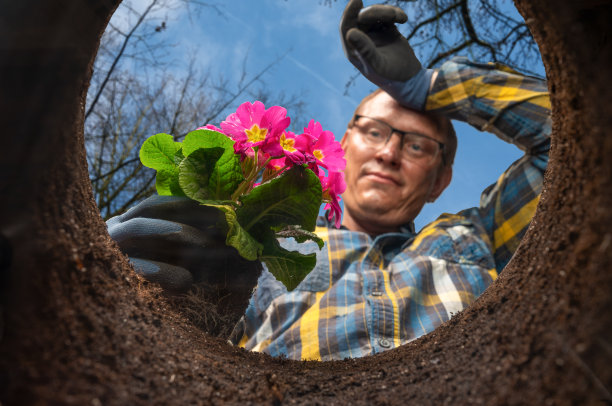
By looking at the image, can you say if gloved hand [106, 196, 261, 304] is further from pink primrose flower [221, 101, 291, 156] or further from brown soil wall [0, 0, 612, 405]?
brown soil wall [0, 0, 612, 405]

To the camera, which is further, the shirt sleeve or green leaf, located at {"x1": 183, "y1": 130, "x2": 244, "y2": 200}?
the shirt sleeve

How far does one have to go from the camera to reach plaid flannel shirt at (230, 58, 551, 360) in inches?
72.0

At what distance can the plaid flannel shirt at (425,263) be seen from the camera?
1829 millimetres

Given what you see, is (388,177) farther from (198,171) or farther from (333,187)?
(198,171)

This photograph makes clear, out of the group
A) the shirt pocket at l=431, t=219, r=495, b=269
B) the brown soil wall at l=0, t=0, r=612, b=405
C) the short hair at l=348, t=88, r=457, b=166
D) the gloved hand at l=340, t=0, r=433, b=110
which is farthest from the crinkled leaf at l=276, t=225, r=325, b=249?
the short hair at l=348, t=88, r=457, b=166

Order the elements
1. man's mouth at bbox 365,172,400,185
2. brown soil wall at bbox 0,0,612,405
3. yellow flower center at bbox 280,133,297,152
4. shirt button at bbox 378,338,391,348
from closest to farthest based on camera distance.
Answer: brown soil wall at bbox 0,0,612,405 < yellow flower center at bbox 280,133,297,152 < shirt button at bbox 378,338,391,348 < man's mouth at bbox 365,172,400,185

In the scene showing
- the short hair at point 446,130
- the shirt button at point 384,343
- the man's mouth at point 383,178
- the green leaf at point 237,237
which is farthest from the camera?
the short hair at point 446,130

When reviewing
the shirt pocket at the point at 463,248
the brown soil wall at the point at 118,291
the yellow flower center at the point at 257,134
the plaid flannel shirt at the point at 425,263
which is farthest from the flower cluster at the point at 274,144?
the shirt pocket at the point at 463,248

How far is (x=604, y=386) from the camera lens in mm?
331

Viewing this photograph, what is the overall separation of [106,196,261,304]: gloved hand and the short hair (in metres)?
1.96

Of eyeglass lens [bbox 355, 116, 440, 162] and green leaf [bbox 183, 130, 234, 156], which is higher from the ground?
eyeglass lens [bbox 355, 116, 440, 162]

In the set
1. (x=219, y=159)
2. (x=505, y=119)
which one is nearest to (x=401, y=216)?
(x=505, y=119)

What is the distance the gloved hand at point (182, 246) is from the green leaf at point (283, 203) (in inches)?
3.4

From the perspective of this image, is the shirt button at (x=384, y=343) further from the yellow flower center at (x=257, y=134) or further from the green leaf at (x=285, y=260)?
the yellow flower center at (x=257, y=134)
